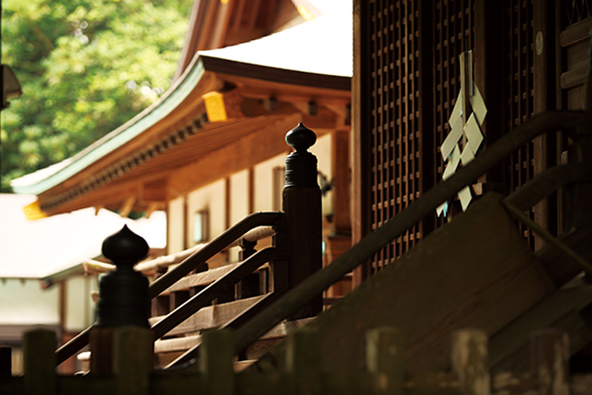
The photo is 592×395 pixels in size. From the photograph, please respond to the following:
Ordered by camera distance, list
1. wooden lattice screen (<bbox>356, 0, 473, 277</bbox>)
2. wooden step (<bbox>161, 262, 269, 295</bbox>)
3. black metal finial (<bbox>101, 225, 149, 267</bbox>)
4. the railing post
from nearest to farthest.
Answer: the railing post → black metal finial (<bbox>101, 225, 149, 267</bbox>) → wooden step (<bbox>161, 262, 269, 295</bbox>) → wooden lattice screen (<bbox>356, 0, 473, 277</bbox>)

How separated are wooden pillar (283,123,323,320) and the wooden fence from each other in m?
2.96

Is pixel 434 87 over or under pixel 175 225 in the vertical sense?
under

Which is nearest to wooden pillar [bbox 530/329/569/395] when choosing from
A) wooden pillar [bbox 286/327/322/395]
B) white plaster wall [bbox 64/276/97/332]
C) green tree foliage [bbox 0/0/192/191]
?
wooden pillar [bbox 286/327/322/395]

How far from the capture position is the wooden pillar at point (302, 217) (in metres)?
6.20

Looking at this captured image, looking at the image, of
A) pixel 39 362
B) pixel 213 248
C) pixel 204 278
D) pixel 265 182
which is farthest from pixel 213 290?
pixel 265 182

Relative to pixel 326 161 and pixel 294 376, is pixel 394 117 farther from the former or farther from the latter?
pixel 294 376

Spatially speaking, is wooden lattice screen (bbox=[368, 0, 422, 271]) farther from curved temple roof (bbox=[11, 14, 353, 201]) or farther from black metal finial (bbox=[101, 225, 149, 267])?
black metal finial (bbox=[101, 225, 149, 267])

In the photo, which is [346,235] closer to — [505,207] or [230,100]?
[230,100]

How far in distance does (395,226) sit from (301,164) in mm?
2415

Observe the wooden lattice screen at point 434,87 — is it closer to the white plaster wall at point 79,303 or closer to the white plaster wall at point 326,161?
the white plaster wall at point 326,161

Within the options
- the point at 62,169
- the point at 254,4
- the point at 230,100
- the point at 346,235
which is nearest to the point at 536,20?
the point at 230,100

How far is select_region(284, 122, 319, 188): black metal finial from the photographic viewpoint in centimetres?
620

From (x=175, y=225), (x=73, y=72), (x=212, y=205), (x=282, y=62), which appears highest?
(x=73, y=72)

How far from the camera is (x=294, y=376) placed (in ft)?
10.4
